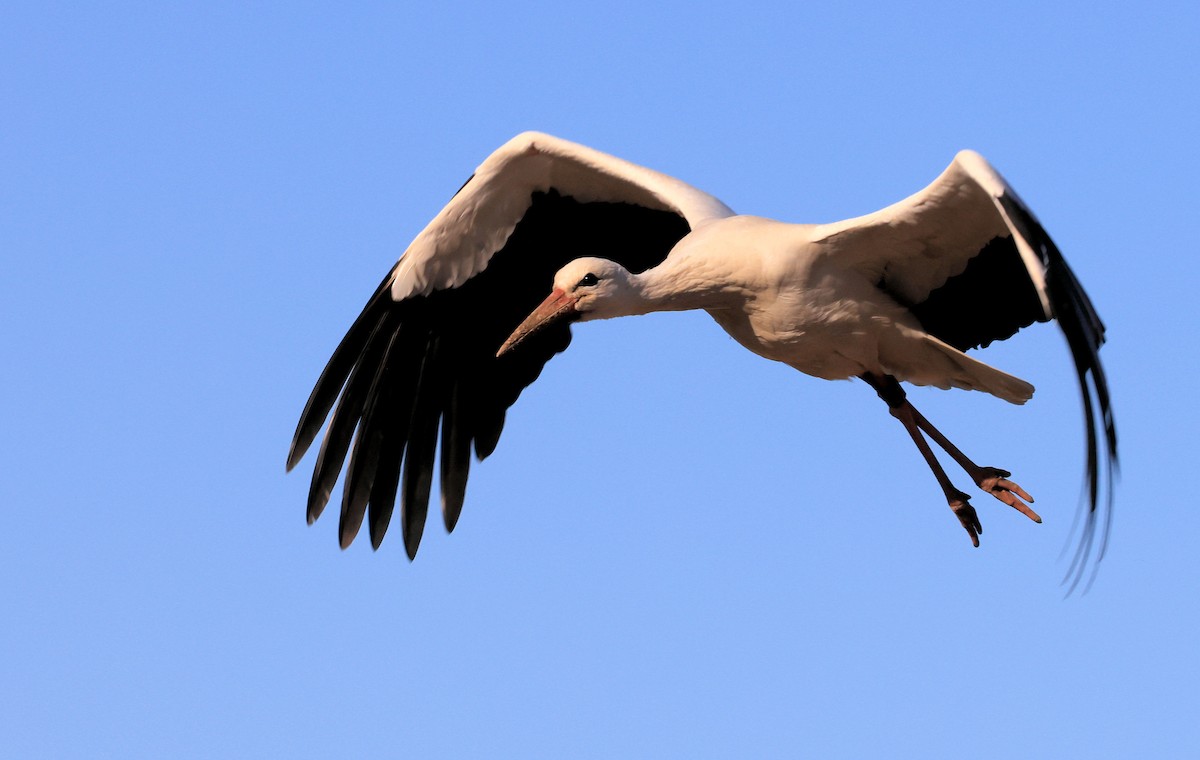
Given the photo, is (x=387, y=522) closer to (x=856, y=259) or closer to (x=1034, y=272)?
(x=856, y=259)

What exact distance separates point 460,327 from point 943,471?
255cm

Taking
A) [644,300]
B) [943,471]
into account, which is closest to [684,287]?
[644,300]

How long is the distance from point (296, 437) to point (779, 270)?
2.68m

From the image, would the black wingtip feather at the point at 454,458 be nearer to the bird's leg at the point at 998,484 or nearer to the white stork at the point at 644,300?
the white stork at the point at 644,300

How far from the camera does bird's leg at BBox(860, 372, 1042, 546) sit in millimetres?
8562

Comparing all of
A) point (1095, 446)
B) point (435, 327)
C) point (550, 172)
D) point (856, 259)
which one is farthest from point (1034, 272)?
point (435, 327)

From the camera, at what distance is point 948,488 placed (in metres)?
8.74

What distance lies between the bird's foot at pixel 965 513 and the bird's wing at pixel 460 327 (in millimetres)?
1886

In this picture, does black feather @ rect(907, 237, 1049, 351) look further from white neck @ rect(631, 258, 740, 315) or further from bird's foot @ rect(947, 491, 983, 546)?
white neck @ rect(631, 258, 740, 315)

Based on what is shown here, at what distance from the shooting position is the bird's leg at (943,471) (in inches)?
337

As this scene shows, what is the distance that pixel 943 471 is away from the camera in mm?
8820

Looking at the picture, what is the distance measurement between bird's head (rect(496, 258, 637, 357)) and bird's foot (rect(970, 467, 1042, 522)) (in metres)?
1.78

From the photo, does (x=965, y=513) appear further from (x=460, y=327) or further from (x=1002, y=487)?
(x=460, y=327)

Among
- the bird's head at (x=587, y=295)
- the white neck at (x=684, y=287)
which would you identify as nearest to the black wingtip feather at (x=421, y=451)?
the bird's head at (x=587, y=295)
